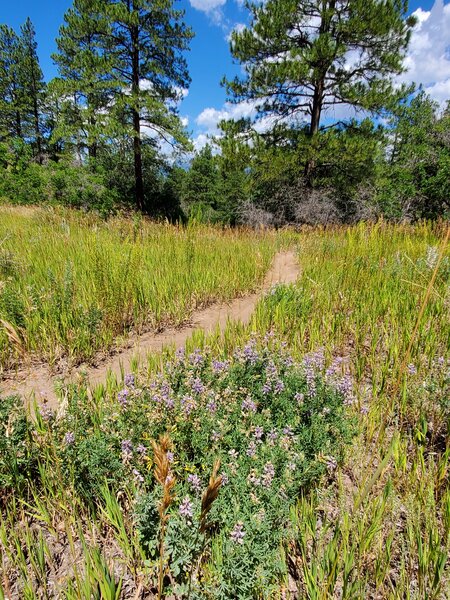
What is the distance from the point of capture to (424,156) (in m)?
11.6

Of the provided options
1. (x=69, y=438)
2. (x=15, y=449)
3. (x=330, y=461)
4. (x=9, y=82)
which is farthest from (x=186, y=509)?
(x=9, y=82)

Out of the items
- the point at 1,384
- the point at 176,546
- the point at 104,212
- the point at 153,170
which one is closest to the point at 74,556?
the point at 176,546

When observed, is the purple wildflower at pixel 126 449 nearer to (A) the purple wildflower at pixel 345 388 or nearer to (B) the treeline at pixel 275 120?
(A) the purple wildflower at pixel 345 388

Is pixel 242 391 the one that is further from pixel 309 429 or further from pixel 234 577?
pixel 234 577

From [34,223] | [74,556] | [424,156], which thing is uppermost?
[424,156]

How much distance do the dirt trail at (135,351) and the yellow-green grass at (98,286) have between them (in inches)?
5.7

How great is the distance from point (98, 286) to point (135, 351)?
1.03 meters

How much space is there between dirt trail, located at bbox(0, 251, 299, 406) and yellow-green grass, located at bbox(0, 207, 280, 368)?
0.47ft

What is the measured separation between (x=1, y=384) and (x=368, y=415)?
2.65 m

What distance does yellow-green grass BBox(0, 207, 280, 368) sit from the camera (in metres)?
2.95

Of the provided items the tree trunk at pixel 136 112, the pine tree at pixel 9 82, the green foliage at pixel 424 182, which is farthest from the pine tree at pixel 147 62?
the pine tree at pixel 9 82

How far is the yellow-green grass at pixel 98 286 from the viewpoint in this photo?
2951 millimetres

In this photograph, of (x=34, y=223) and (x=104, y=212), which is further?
(x=104, y=212)

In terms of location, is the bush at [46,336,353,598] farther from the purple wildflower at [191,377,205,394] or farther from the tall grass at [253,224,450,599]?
the tall grass at [253,224,450,599]
